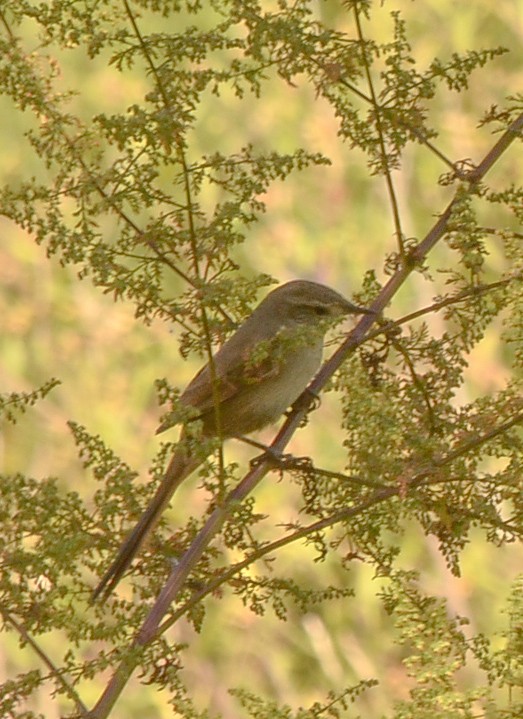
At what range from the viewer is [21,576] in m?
1.97

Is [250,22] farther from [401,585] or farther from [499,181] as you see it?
[499,181]

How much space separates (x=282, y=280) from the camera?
19.6 feet

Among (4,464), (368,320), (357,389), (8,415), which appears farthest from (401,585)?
(4,464)

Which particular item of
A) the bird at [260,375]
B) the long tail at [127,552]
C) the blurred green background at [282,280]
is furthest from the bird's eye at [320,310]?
the blurred green background at [282,280]

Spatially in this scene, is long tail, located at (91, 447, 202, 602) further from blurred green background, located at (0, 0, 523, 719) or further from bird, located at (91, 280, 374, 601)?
blurred green background, located at (0, 0, 523, 719)

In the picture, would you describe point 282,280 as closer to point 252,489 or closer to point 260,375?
point 260,375

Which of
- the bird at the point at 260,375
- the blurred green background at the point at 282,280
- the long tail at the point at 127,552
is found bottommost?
the long tail at the point at 127,552

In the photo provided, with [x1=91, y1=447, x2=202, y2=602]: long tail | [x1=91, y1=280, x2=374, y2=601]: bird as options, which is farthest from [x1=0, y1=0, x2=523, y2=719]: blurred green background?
[x1=91, y1=447, x2=202, y2=602]: long tail

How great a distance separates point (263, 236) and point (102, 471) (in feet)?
13.4

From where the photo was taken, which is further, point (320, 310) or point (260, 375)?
point (320, 310)

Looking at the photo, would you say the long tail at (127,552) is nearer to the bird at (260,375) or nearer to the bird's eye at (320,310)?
the bird at (260,375)

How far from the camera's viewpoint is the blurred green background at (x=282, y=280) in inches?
209

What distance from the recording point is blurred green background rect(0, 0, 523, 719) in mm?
5309

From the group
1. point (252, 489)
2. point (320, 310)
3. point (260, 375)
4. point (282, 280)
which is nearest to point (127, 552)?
point (252, 489)
